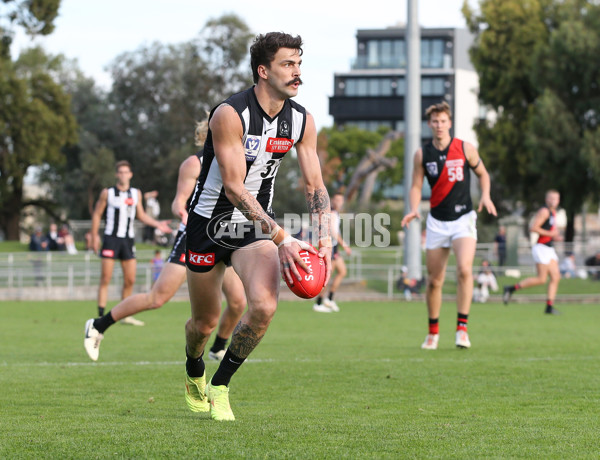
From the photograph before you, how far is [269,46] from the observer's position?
18.4 feet

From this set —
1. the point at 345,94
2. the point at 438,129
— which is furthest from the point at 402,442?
the point at 345,94

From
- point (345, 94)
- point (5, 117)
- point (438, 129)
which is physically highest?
point (345, 94)

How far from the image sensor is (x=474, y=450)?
15.0 ft

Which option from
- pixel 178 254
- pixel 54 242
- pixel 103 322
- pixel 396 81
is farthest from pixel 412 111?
pixel 396 81

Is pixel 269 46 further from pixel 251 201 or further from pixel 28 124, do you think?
pixel 28 124

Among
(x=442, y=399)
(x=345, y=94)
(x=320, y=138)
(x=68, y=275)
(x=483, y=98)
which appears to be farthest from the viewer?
(x=345, y=94)

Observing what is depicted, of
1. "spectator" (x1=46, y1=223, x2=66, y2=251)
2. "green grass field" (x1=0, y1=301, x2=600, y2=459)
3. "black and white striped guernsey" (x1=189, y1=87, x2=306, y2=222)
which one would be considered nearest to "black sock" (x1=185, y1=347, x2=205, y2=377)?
"green grass field" (x1=0, y1=301, x2=600, y2=459)

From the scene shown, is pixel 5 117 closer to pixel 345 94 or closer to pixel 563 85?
pixel 563 85

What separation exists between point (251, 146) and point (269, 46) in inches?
25.1

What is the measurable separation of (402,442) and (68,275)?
2207 centimetres

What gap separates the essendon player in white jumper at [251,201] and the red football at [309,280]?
0.04 metres

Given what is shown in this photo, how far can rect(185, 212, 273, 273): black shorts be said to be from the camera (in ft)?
18.5

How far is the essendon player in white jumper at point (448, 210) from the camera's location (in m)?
10.3

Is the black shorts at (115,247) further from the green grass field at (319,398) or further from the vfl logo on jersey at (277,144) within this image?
the vfl logo on jersey at (277,144)
